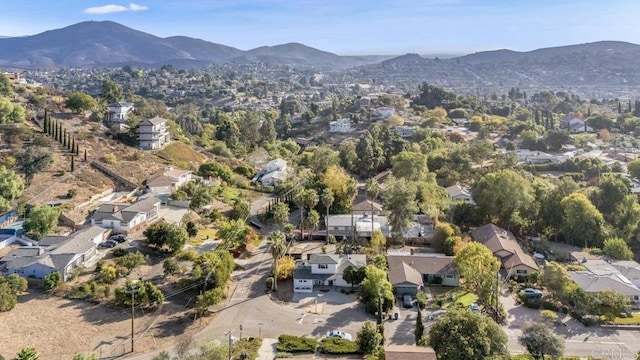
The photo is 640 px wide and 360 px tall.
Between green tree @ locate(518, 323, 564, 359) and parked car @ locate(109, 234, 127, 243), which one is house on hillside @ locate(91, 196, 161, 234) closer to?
parked car @ locate(109, 234, 127, 243)

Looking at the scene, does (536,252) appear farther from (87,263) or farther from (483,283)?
(87,263)

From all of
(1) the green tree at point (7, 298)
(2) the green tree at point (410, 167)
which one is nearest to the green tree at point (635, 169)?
(2) the green tree at point (410, 167)

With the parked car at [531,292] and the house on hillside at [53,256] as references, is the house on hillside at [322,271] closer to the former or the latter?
the parked car at [531,292]

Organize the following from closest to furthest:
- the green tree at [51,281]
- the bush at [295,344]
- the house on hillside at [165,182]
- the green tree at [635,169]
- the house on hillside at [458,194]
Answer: the bush at [295,344] → the green tree at [51,281] → the house on hillside at [165,182] → the house on hillside at [458,194] → the green tree at [635,169]

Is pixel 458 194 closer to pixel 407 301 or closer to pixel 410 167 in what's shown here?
pixel 410 167

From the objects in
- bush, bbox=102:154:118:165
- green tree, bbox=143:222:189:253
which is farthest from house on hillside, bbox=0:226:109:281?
bush, bbox=102:154:118:165

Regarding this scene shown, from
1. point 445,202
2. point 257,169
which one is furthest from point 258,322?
point 257,169

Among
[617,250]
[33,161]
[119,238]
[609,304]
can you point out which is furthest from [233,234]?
[617,250]
